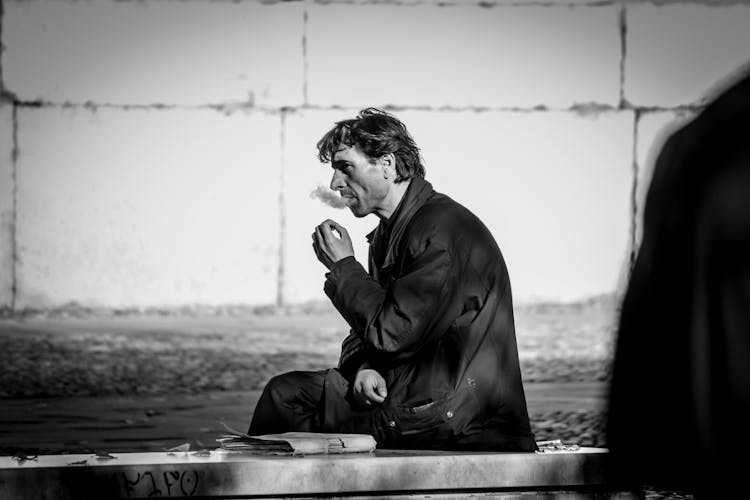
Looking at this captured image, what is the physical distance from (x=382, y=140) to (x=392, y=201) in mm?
181

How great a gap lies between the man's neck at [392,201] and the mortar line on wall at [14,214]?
4757 millimetres

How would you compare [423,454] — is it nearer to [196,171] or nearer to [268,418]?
[268,418]

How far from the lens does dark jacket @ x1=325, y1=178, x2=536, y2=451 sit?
3652mm

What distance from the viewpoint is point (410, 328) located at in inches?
144

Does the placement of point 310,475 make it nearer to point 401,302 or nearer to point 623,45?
point 401,302

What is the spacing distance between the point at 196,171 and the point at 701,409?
7.82 meters

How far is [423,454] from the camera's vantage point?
3336mm

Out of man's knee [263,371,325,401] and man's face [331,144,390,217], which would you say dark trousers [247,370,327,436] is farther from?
man's face [331,144,390,217]

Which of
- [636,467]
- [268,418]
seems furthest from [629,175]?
[636,467]

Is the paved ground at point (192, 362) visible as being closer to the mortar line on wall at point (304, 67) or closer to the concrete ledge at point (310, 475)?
the mortar line on wall at point (304, 67)

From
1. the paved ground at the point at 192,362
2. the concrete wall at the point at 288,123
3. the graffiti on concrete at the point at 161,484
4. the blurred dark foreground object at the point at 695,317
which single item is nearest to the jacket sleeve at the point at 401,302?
the graffiti on concrete at the point at 161,484

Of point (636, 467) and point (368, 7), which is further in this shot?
point (368, 7)

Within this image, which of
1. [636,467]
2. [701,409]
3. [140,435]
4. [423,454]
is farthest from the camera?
[140,435]

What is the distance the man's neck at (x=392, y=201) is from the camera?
4.03 m
